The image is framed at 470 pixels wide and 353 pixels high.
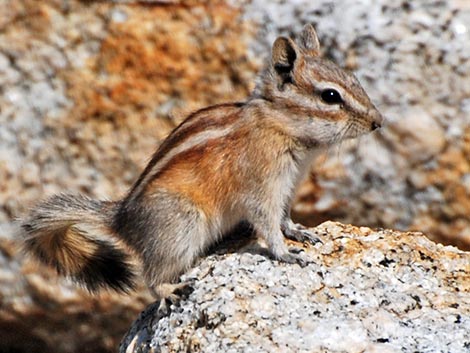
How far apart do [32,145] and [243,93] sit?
1.26 meters

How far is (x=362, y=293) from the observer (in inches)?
181

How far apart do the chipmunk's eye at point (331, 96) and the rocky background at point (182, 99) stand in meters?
1.09

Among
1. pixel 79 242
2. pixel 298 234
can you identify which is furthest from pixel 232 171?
pixel 79 242

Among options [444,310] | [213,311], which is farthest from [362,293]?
[213,311]

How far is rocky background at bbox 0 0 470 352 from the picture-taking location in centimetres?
621

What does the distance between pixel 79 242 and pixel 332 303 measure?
1513mm

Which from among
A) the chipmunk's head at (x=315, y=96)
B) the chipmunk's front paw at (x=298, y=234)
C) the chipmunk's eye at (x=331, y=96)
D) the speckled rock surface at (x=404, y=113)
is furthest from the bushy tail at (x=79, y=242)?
the speckled rock surface at (x=404, y=113)

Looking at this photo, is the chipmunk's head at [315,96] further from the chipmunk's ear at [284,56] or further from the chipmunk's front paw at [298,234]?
the chipmunk's front paw at [298,234]

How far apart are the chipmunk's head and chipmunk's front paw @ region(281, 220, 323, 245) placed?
1.36 ft

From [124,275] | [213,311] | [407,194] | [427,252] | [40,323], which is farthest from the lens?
[40,323]

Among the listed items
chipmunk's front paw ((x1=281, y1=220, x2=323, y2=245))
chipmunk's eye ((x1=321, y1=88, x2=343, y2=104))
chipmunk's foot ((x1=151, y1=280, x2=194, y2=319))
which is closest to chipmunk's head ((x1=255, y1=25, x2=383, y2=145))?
chipmunk's eye ((x1=321, y1=88, x2=343, y2=104))

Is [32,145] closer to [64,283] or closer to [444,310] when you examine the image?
[64,283]

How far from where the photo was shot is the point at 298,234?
5227 mm

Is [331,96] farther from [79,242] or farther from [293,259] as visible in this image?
[79,242]
